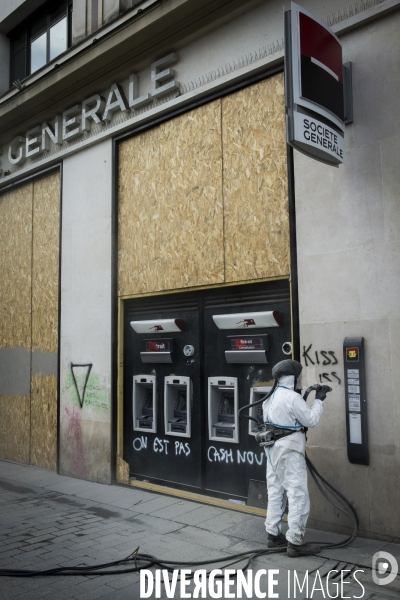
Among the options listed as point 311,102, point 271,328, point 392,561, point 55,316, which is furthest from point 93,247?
point 392,561

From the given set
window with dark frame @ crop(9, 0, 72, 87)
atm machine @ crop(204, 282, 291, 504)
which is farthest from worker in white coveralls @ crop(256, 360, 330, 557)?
window with dark frame @ crop(9, 0, 72, 87)

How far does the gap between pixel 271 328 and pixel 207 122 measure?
306cm

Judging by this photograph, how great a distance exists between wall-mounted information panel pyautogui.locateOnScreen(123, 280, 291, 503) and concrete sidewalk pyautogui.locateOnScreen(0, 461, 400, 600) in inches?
18.7

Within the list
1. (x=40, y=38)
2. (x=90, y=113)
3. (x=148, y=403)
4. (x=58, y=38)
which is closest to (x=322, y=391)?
(x=148, y=403)

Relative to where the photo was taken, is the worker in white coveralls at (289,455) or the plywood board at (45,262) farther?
the plywood board at (45,262)

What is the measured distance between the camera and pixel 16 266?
36.8 feet

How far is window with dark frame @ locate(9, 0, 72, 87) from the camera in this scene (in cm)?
1099

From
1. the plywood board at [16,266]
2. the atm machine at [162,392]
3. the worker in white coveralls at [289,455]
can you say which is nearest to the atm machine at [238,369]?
the atm machine at [162,392]

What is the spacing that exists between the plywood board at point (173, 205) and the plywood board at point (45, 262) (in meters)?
1.89

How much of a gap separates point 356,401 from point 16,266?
25.4ft

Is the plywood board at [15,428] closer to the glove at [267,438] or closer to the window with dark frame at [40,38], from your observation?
the glove at [267,438]

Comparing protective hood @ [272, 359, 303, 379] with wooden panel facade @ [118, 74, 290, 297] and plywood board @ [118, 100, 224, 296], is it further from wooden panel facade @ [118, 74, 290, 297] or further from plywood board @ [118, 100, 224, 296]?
plywood board @ [118, 100, 224, 296]

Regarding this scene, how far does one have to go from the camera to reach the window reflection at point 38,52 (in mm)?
11500

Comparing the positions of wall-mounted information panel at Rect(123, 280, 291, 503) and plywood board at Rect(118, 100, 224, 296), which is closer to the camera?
wall-mounted information panel at Rect(123, 280, 291, 503)
